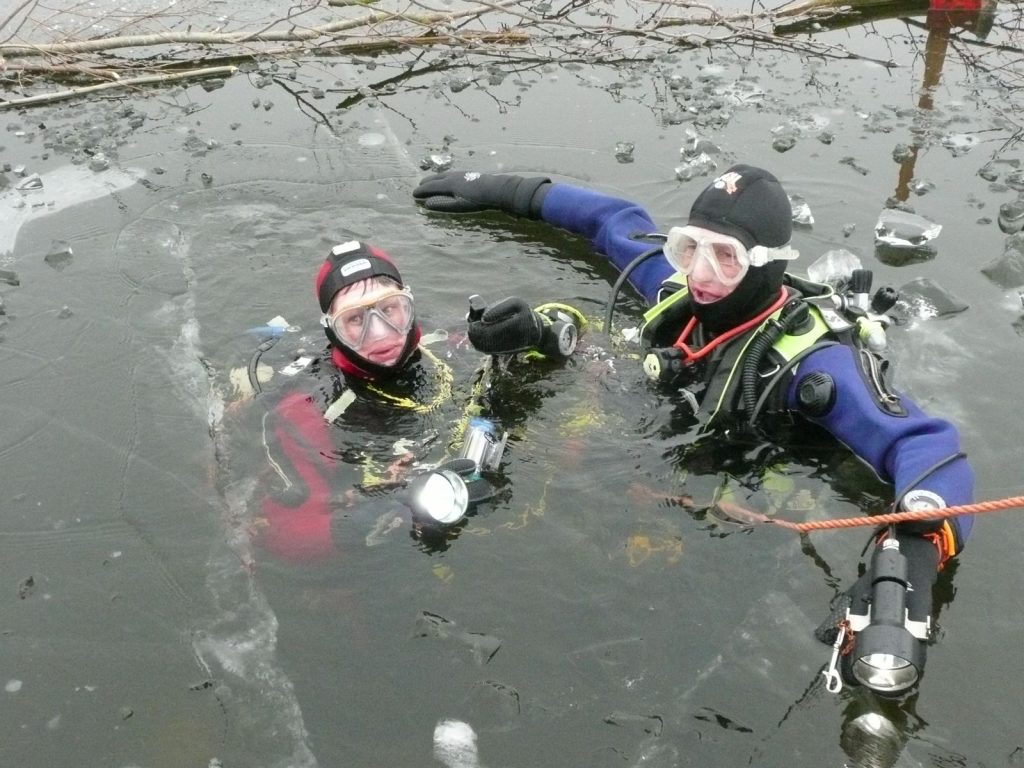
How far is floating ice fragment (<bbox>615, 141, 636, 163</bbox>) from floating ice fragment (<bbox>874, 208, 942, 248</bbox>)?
2071 mm

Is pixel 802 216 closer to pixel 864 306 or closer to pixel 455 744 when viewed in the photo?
pixel 864 306

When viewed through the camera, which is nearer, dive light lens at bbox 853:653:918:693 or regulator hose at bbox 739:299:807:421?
dive light lens at bbox 853:653:918:693

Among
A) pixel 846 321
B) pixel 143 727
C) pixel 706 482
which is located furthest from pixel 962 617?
pixel 143 727

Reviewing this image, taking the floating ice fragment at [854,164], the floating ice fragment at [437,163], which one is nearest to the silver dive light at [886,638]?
the floating ice fragment at [854,164]

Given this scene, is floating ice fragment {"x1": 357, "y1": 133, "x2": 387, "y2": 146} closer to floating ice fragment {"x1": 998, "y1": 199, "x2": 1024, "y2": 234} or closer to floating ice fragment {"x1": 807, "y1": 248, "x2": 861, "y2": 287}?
floating ice fragment {"x1": 807, "y1": 248, "x2": 861, "y2": 287}

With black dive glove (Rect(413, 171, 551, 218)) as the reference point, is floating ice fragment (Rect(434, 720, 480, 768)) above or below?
below

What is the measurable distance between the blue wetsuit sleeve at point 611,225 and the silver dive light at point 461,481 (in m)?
1.73

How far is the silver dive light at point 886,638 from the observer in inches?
106

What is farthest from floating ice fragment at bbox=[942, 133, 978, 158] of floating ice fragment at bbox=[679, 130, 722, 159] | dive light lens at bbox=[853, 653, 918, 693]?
dive light lens at bbox=[853, 653, 918, 693]

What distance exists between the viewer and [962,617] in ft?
10.6

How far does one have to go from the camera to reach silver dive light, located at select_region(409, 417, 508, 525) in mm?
3391

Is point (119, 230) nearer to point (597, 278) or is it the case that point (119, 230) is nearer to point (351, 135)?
point (351, 135)

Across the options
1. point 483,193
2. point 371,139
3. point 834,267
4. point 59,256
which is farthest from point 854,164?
point 59,256

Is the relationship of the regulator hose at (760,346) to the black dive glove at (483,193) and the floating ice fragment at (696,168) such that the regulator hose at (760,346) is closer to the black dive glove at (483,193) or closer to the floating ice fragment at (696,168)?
the black dive glove at (483,193)
